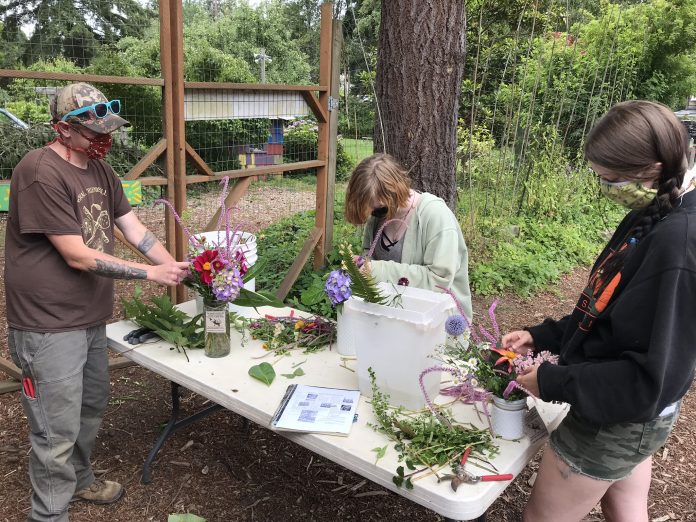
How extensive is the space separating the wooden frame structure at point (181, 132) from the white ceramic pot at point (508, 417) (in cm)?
204

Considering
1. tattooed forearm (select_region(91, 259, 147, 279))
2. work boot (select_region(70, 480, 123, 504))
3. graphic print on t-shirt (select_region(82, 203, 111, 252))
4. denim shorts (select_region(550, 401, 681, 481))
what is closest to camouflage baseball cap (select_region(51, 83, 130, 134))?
graphic print on t-shirt (select_region(82, 203, 111, 252))

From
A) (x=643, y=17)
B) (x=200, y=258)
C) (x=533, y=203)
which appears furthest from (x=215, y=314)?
(x=643, y=17)

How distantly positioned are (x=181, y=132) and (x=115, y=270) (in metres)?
1.46

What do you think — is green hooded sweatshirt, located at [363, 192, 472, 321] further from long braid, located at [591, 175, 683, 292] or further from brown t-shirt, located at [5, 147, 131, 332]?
brown t-shirt, located at [5, 147, 131, 332]

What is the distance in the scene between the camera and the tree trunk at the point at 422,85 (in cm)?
381

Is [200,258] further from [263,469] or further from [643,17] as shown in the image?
[643,17]

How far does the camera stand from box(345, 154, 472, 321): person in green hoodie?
2.32 meters

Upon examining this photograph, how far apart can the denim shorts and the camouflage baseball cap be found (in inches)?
68.5

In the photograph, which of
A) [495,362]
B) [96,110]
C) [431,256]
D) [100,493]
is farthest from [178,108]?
[495,362]

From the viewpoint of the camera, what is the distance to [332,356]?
6.82 ft

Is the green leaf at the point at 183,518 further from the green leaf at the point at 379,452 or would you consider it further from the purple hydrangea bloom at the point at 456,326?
the purple hydrangea bloom at the point at 456,326

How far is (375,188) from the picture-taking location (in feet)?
7.67

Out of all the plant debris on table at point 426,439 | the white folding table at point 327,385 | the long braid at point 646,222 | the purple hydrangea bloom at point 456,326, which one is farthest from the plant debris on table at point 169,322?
the long braid at point 646,222

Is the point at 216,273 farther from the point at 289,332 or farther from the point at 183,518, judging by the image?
the point at 183,518
